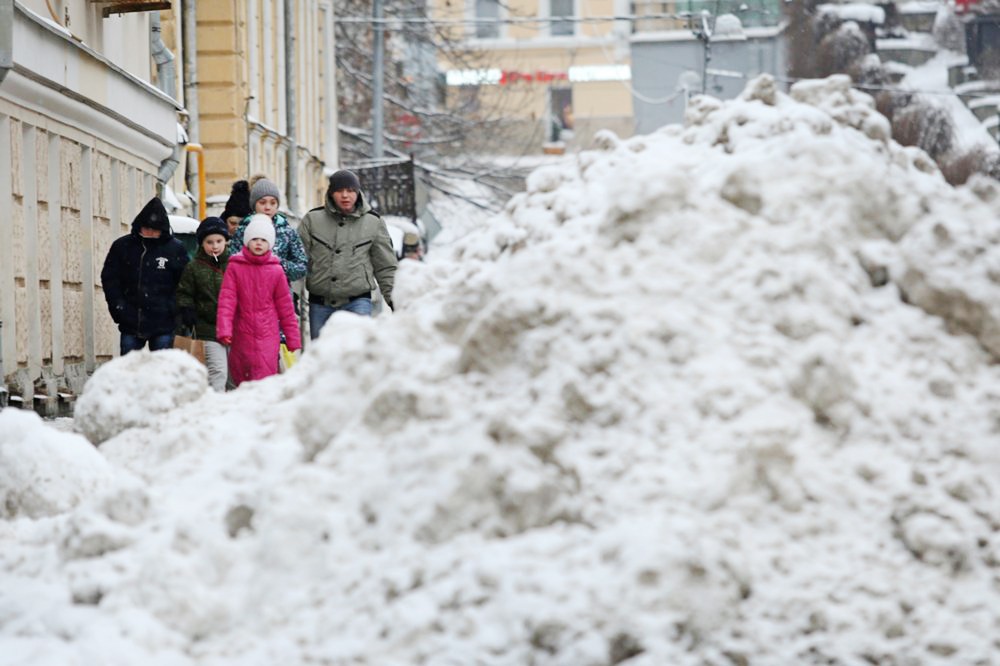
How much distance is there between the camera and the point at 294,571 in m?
5.04

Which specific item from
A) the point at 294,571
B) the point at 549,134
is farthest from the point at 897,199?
the point at 549,134

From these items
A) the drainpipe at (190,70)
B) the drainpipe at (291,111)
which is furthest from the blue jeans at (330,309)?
the drainpipe at (291,111)

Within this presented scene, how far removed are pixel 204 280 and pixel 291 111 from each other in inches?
691

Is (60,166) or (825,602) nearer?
(825,602)

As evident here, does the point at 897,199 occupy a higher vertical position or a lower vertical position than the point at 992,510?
higher

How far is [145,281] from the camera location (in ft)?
39.0

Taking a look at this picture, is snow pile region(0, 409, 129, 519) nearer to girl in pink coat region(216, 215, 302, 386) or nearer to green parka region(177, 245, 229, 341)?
girl in pink coat region(216, 215, 302, 386)

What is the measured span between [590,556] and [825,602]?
0.56 metres

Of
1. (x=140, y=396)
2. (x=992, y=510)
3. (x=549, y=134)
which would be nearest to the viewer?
(x=992, y=510)

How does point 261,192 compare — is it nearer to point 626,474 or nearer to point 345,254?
point 345,254

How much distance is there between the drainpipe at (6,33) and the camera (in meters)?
12.7

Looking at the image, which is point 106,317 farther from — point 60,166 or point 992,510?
point 992,510

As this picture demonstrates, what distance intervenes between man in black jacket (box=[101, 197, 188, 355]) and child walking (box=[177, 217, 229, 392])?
1.01 feet

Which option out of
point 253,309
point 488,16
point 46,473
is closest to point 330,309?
point 253,309
